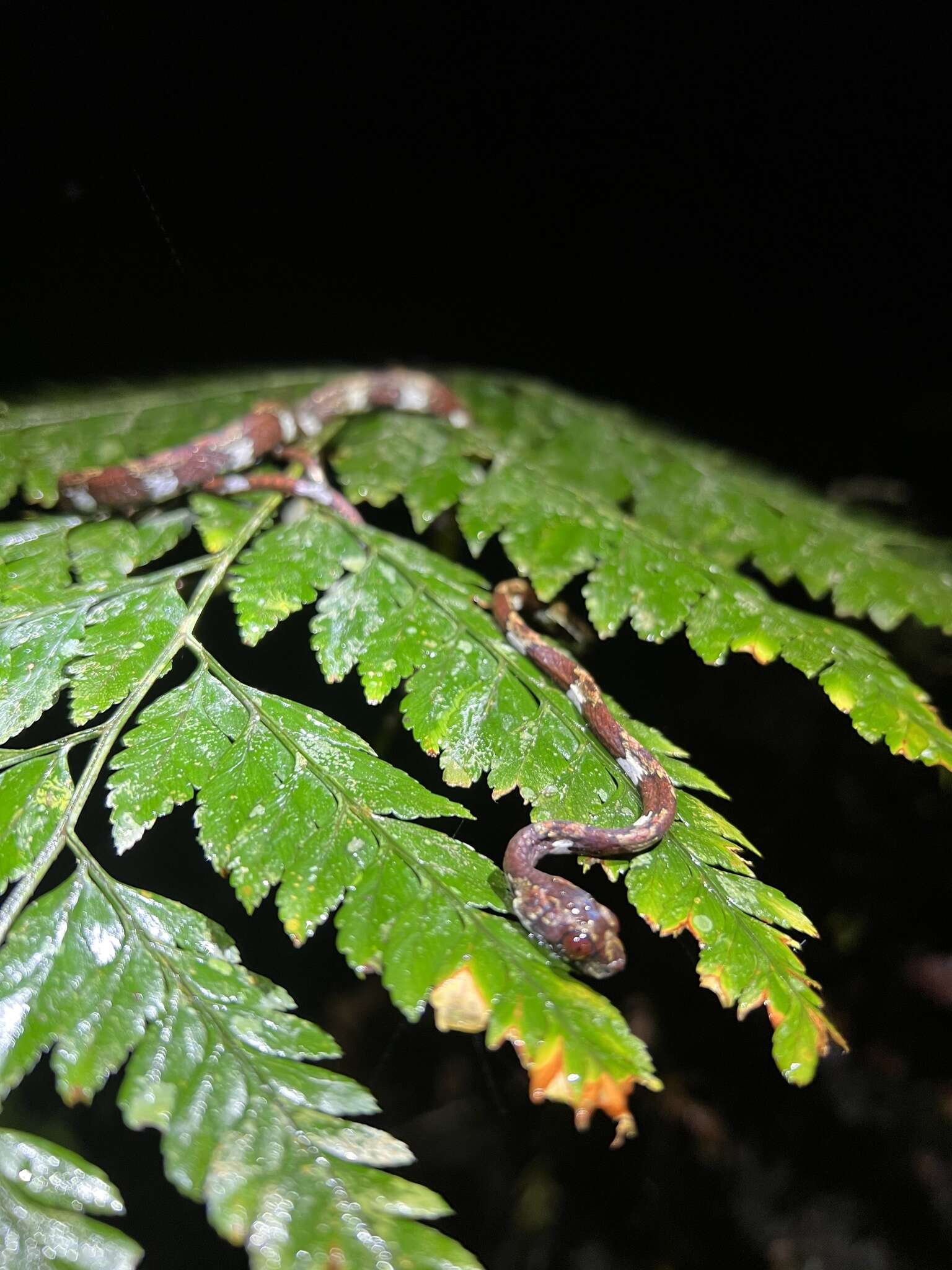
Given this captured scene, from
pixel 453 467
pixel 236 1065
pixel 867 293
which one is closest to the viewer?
pixel 236 1065

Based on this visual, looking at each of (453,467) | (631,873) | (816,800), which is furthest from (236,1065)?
(816,800)

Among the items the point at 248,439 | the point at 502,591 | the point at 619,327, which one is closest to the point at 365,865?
the point at 502,591

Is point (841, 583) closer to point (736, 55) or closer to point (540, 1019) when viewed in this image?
point (540, 1019)

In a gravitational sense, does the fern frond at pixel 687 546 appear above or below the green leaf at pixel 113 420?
below

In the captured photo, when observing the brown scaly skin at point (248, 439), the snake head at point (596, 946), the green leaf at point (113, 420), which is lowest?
the snake head at point (596, 946)

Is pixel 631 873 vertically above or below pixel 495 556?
below

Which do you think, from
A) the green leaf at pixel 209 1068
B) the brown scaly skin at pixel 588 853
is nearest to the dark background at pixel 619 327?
the brown scaly skin at pixel 588 853

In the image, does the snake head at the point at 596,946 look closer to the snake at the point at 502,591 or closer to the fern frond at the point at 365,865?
the snake at the point at 502,591

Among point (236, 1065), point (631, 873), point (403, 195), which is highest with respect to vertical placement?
point (403, 195)
